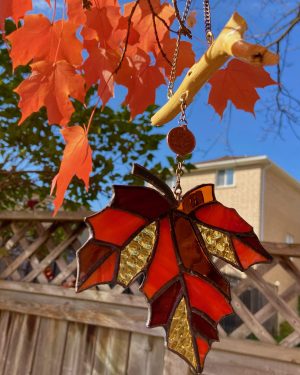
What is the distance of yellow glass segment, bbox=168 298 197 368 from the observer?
667 millimetres

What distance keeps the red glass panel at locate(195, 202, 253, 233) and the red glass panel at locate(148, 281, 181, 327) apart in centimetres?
11

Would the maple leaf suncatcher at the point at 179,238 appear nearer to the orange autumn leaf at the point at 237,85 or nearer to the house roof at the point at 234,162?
the orange autumn leaf at the point at 237,85

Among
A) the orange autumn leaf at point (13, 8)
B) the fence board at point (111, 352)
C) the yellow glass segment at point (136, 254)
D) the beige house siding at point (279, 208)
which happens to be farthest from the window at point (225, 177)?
the yellow glass segment at point (136, 254)

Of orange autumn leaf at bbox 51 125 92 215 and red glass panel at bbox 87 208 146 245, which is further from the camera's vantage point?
orange autumn leaf at bbox 51 125 92 215

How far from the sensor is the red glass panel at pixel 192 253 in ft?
2.25

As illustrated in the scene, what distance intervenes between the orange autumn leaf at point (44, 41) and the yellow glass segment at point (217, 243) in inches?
27.7

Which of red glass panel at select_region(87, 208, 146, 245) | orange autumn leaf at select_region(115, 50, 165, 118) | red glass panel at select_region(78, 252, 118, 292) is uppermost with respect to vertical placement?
orange autumn leaf at select_region(115, 50, 165, 118)

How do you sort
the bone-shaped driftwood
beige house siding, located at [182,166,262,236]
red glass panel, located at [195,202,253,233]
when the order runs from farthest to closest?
beige house siding, located at [182,166,262,236]
red glass panel, located at [195,202,253,233]
the bone-shaped driftwood

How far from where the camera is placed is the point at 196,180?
51.8ft

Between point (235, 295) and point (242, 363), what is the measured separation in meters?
0.37

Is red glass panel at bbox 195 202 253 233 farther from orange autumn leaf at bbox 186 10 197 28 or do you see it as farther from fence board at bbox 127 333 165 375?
fence board at bbox 127 333 165 375

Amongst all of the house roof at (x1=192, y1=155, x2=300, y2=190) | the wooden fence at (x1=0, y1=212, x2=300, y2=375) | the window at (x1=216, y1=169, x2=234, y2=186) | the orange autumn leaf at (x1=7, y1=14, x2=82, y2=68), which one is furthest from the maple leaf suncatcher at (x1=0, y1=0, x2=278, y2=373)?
the window at (x1=216, y1=169, x2=234, y2=186)

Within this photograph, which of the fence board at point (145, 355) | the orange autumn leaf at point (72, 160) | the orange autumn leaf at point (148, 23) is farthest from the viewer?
the fence board at point (145, 355)

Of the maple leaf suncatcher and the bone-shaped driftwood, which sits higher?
the bone-shaped driftwood
